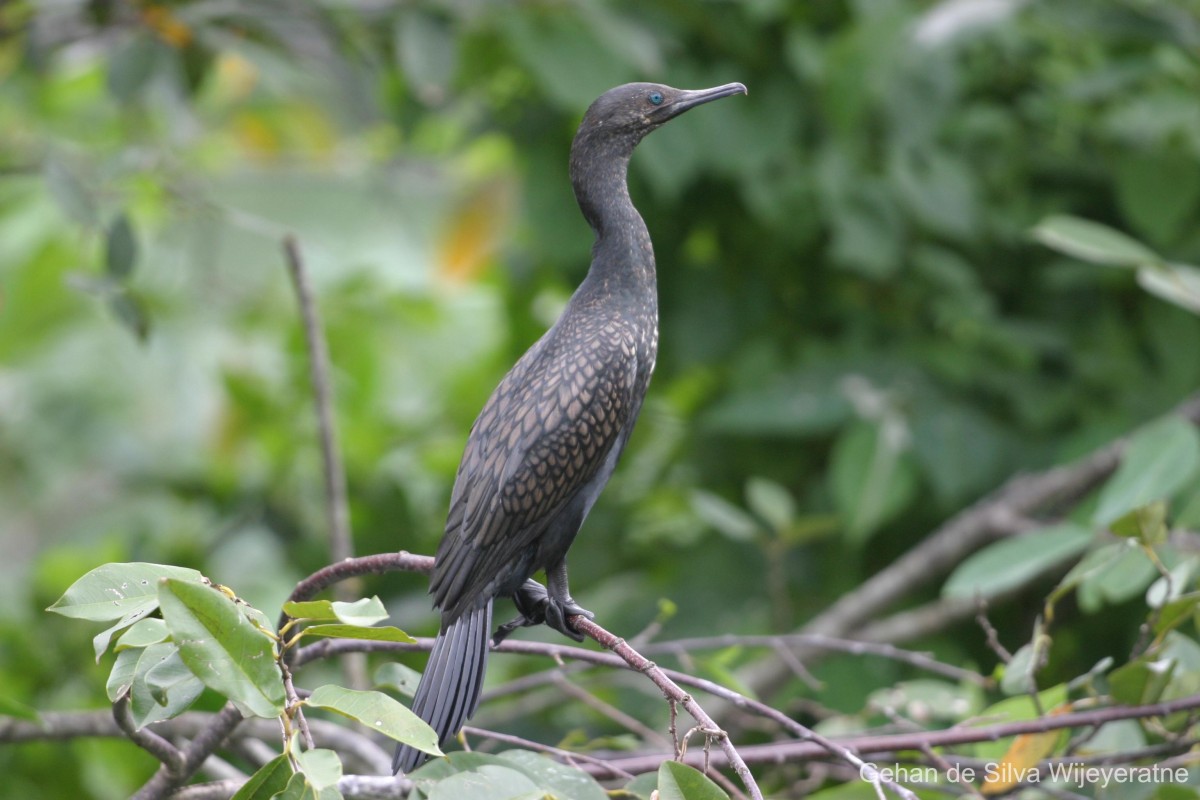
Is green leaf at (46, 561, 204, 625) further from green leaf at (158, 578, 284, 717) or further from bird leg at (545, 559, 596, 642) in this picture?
bird leg at (545, 559, 596, 642)

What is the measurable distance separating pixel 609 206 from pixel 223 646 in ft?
2.92

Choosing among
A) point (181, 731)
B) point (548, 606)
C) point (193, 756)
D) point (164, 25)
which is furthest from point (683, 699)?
point (164, 25)

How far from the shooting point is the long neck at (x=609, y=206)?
189 centimetres

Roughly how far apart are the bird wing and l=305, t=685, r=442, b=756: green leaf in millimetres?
424

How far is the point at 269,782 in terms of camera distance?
4.54 ft

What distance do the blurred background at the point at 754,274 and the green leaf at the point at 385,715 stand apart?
59.3 inches

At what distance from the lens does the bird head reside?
6.27 ft

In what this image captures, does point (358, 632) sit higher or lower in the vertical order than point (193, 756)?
higher

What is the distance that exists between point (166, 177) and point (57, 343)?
294 cm

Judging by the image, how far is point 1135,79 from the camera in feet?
11.1

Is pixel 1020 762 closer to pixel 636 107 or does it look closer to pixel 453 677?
pixel 453 677

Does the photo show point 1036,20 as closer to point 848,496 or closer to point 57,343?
point 848,496

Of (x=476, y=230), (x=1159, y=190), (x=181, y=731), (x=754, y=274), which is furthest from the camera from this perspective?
(x=476, y=230)

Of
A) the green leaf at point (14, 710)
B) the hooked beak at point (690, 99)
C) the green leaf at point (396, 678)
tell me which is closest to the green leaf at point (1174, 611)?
the hooked beak at point (690, 99)
